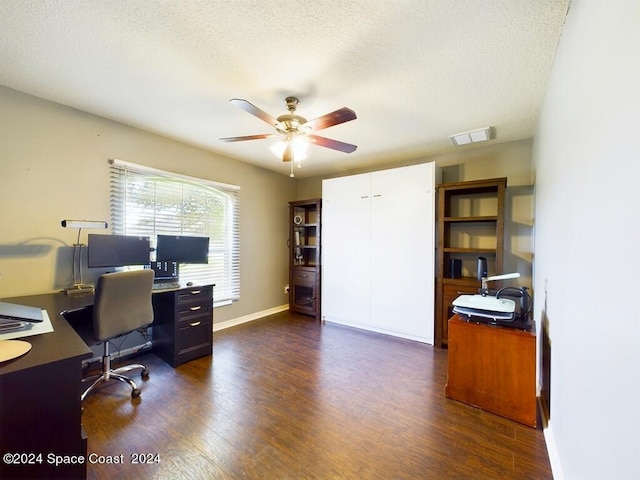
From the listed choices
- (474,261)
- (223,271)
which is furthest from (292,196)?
(474,261)

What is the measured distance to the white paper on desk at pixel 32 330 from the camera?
1.23 meters

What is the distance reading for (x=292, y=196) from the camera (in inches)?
202

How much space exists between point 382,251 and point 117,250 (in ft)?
10.1

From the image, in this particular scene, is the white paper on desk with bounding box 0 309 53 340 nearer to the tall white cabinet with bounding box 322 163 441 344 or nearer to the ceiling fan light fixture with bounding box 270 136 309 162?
the ceiling fan light fixture with bounding box 270 136 309 162

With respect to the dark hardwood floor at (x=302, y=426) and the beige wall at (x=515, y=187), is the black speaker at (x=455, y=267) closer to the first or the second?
the beige wall at (x=515, y=187)

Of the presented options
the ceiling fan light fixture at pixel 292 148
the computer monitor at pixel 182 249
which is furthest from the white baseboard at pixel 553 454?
the computer monitor at pixel 182 249

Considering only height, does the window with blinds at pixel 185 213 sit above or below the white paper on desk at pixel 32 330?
above

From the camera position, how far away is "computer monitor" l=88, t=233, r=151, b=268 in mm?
2459

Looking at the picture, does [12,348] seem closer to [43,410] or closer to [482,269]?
[43,410]

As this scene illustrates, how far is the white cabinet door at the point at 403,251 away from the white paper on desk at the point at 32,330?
3.25m

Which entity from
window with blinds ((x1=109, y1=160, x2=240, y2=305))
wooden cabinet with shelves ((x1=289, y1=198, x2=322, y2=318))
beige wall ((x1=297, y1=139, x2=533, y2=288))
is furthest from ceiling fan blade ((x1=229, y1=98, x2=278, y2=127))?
beige wall ((x1=297, y1=139, x2=533, y2=288))

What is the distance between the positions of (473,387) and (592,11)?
2.32 metres

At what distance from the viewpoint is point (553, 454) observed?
1.52m

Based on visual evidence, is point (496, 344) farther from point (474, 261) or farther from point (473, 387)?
point (474, 261)
